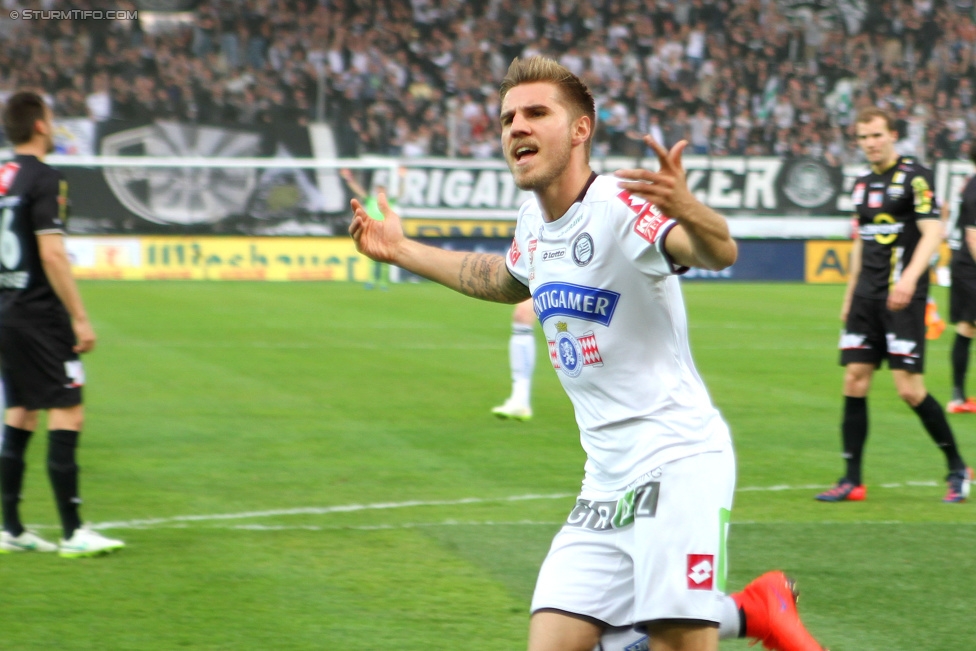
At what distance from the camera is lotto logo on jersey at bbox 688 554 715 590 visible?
10.7ft

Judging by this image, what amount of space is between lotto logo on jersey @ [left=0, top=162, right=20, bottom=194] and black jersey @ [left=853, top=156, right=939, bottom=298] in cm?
474

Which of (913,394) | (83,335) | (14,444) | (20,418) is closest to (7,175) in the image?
(83,335)

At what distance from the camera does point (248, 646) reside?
15.7ft

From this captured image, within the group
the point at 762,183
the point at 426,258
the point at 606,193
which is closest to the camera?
the point at 606,193

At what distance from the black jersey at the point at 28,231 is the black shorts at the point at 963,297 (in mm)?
8110

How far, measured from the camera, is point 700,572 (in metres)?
3.27

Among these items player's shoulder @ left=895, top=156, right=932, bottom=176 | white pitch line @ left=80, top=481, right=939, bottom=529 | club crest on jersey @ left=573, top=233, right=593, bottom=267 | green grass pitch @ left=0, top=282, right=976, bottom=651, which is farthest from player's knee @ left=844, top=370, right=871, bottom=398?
club crest on jersey @ left=573, top=233, right=593, bottom=267

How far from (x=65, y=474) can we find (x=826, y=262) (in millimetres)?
24499

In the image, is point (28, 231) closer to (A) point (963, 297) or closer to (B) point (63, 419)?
(B) point (63, 419)

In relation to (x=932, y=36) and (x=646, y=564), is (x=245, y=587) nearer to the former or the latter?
(x=646, y=564)

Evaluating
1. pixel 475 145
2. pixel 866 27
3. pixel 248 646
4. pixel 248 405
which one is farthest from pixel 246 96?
pixel 248 646

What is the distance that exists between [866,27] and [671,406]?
36579 mm

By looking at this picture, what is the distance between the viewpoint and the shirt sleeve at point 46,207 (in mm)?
6039
